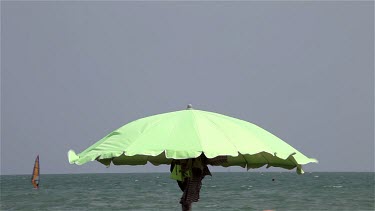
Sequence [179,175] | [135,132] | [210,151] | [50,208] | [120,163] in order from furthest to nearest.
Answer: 1. [50,208]
2. [120,163]
3. [179,175]
4. [135,132]
5. [210,151]

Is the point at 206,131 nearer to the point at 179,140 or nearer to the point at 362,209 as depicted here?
the point at 179,140

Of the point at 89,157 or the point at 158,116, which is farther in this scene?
the point at 158,116

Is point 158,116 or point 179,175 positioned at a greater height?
point 158,116

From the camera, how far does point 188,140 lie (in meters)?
7.07

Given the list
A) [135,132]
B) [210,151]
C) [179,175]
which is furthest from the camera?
[179,175]

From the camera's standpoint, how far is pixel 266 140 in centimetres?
761

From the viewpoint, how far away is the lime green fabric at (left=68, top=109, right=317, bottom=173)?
6.95 m

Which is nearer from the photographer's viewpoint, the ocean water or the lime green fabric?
the lime green fabric

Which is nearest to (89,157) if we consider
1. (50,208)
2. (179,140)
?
(179,140)

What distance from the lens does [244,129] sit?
7.63 metres

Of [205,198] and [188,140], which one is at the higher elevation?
[188,140]

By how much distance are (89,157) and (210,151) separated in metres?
1.27

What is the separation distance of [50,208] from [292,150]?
40452 mm

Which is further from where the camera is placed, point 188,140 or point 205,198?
point 205,198
